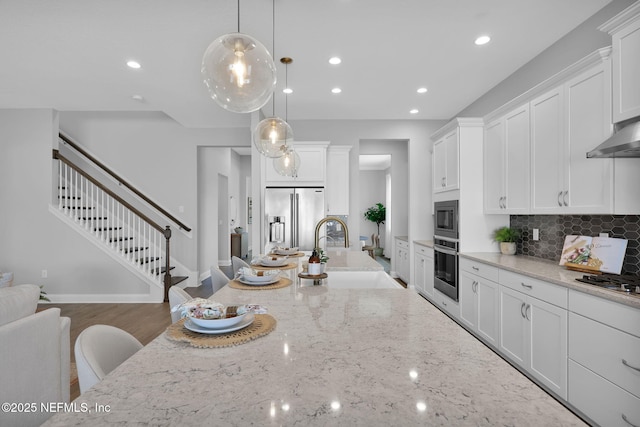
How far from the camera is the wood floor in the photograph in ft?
12.2

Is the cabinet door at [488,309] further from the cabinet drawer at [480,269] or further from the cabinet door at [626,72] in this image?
the cabinet door at [626,72]

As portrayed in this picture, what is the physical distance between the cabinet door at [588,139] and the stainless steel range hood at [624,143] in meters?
0.20

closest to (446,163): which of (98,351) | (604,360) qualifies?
(604,360)

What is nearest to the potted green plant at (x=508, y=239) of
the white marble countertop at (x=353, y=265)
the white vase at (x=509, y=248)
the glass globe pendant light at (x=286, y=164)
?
the white vase at (x=509, y=248)

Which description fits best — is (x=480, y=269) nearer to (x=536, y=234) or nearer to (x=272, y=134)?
(x=536, y=234)

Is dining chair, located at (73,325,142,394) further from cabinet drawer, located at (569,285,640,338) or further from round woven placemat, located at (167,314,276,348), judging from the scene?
cabinet drawer, located at (569,285,640,338)

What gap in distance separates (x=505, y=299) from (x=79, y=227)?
548 centimetres

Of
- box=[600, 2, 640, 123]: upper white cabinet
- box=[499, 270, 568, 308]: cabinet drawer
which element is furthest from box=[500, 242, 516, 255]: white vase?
box=[600, 2, 640, 123]: upper white cabinet

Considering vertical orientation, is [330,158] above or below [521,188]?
above

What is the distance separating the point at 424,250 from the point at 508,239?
150 cm

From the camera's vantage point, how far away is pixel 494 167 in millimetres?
3584

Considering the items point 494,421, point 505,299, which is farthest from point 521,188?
point 494,421

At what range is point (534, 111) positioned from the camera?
9.57 feet

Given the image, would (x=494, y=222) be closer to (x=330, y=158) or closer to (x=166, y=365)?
(x=330, y=158)
